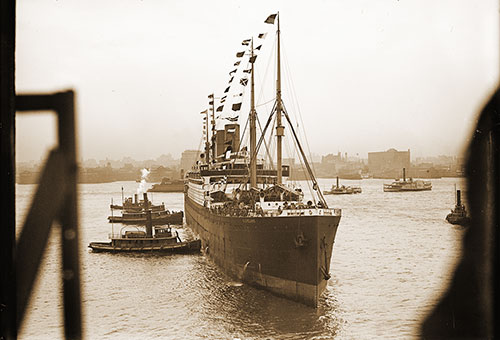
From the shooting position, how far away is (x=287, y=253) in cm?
1590

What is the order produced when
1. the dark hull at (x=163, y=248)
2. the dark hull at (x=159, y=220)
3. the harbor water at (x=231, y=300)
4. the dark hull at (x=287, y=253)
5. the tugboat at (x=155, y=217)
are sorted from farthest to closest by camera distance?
the tugboat at (x=155, y=217), the dark hull at (x=159, y=220), the dark hull at (x=163, y=248), the dark hull at (x=287, y=253), the harbor water at (x=231, y=300)

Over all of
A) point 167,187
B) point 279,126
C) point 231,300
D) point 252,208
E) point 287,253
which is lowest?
point 231,300

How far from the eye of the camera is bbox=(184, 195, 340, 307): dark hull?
15344mm

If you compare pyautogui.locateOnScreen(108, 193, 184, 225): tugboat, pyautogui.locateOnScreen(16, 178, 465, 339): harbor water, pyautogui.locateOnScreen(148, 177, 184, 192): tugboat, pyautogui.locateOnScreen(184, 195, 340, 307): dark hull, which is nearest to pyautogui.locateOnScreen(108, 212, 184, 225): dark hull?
pyautogui.locateOnScreen(108, 193, 184, 225): tugboat

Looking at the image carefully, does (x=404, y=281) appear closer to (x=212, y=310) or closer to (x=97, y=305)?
(x=212, y=310)

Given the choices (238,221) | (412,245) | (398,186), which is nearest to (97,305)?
(238,221)

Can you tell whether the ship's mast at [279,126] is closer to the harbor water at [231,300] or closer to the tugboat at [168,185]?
the harbor water at [231,300]

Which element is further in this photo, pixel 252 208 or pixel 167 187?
pixel 167 187

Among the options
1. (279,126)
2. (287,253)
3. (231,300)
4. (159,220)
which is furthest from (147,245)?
(159,220)

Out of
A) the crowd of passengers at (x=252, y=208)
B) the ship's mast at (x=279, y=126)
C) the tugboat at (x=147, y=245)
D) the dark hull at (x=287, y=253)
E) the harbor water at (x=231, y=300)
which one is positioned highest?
the ship's mast at (x=279, y=126)

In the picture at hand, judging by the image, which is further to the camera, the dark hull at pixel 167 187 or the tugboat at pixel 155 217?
the dark hull at pixel 167 187

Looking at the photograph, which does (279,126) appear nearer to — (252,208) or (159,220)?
(252,208)

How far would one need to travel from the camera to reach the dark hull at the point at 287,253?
15344mm

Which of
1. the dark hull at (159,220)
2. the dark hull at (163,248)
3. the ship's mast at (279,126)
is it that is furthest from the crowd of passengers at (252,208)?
the dark hull at (159,220)
